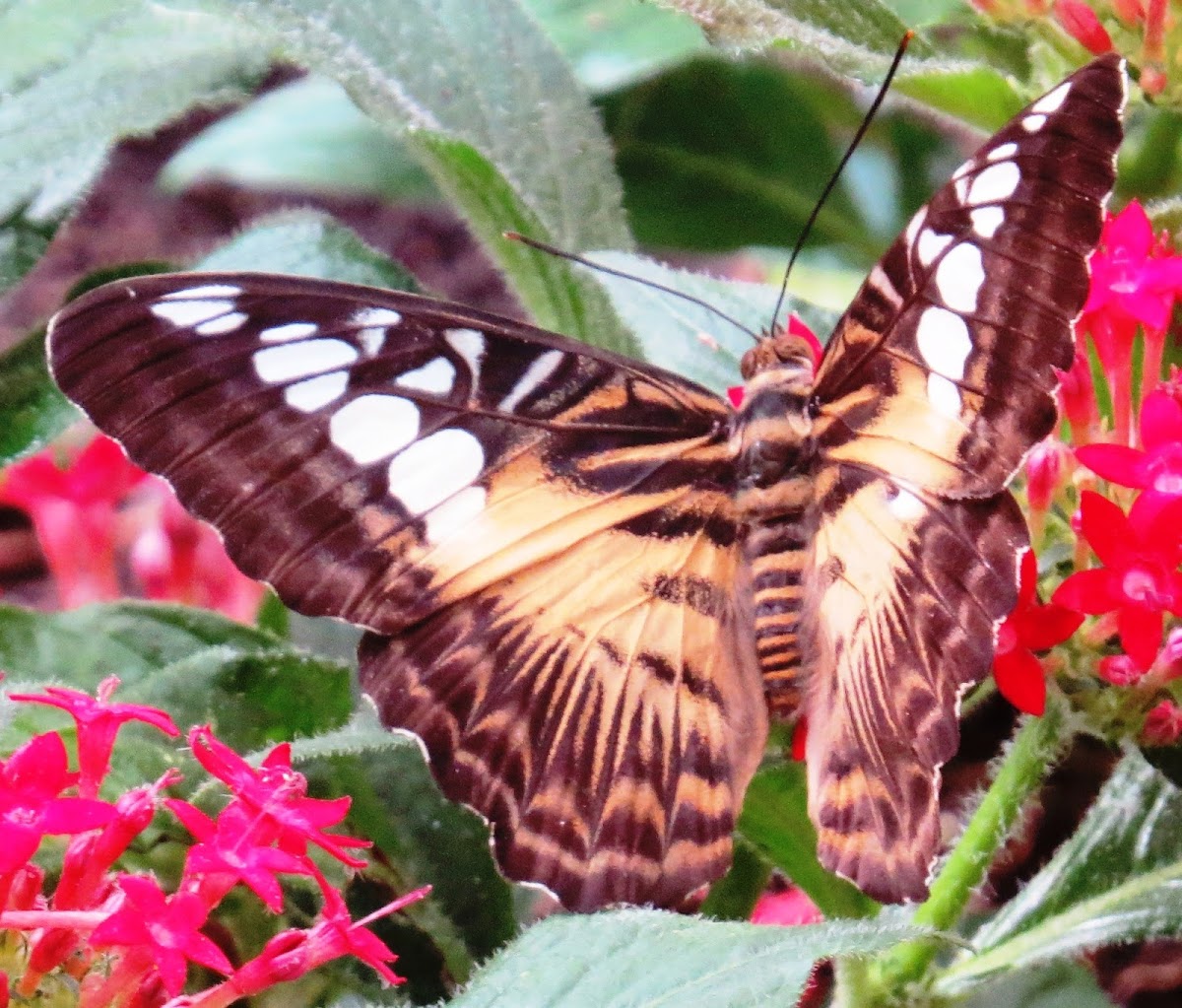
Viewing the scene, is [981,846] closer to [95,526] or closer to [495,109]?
[495,109]

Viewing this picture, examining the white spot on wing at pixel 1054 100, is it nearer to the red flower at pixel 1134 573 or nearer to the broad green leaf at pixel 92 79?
the red flower at pixel 1134 573

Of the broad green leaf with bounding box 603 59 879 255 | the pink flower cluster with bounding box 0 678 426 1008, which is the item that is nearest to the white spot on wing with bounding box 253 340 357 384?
the pink flower cluster with bounding box 0 678 426 1008

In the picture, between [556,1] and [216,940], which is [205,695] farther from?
[556,1]

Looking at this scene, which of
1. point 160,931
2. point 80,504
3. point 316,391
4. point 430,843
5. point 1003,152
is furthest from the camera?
point 80,504

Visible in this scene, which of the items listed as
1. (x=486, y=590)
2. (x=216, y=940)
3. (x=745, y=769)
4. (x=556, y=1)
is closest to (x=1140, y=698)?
(x=745, y=769)

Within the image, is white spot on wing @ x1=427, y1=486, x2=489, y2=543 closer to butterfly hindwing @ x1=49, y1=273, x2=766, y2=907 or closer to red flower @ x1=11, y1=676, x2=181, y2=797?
butterfly hindwing @ x1=49, y1=273, x2=766, y2=907

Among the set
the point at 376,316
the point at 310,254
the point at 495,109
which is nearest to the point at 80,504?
the point at 310,254
